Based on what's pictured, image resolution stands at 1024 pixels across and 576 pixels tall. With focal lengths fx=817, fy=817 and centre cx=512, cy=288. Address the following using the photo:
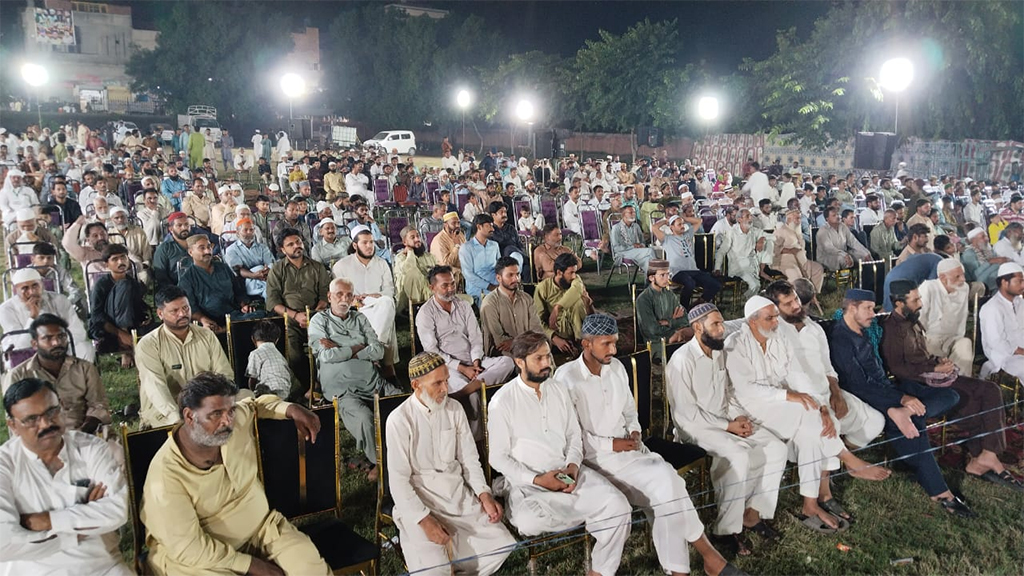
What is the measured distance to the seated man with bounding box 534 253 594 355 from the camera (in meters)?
6.32

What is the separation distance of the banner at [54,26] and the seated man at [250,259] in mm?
42978

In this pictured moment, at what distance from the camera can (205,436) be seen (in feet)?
9.94

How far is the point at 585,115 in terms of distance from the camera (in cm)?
2666

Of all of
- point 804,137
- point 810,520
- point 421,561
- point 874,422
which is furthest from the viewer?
point 804,137

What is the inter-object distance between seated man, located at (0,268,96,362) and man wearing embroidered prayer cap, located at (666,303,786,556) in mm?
3662

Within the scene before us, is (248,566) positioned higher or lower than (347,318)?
lower

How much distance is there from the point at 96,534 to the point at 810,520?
11.2ft

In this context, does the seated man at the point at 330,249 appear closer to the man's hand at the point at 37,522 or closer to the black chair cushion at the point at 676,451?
the black chair cushion at the point at 676,451

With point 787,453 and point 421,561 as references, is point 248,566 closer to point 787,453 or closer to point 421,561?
point 421,561

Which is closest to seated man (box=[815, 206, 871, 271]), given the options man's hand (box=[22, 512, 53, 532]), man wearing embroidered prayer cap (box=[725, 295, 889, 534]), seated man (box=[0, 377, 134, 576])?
man wearing embroidered prayer cap (box=[725, 295, 889, 534])

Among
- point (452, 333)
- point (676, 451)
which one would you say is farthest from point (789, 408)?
point (452, 333)

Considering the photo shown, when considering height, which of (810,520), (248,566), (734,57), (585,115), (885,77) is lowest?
(810,520)

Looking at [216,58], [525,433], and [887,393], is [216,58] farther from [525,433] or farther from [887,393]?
[525,433]

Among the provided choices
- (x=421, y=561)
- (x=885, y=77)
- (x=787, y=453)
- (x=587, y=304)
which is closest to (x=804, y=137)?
(x=885, y=77)
